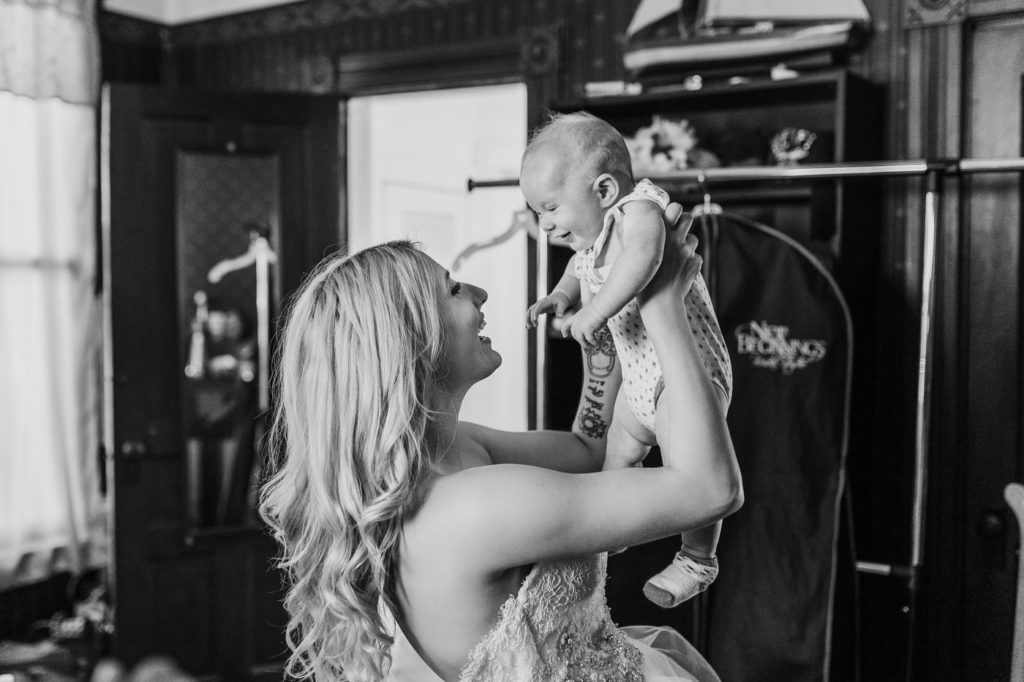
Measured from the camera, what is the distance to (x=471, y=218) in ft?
19.1

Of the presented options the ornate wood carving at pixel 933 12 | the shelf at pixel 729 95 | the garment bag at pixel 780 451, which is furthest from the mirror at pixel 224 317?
the ornate wood carving at pixel 933 12

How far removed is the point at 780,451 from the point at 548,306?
118cm

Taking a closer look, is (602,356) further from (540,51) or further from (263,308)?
(263,308)

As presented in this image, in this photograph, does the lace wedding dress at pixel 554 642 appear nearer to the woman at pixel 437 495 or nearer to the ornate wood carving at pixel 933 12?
the woman at pixel 437 495

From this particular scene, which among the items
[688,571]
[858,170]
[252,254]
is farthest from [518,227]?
[688,571]

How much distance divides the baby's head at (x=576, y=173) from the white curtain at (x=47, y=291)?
3.11 m

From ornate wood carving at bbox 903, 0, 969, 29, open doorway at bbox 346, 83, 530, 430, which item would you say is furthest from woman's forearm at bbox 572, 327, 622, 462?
open doorway at bbox 346, 83, 530, 430

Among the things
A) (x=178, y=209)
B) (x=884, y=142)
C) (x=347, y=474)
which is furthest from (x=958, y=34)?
(x=178, y=209)

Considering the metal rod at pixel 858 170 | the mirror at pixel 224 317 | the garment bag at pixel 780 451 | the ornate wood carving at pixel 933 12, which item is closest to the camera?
the metal rod at pixel 858 170

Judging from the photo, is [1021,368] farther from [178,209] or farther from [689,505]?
[178,209]

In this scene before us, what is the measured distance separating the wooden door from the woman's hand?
8.76ft

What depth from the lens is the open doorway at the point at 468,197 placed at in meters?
5.29

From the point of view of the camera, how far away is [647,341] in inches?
56.0

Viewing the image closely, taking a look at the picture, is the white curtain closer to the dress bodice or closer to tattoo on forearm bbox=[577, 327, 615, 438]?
tattoo on forearm bbox=[577, 327, 615, 438]
